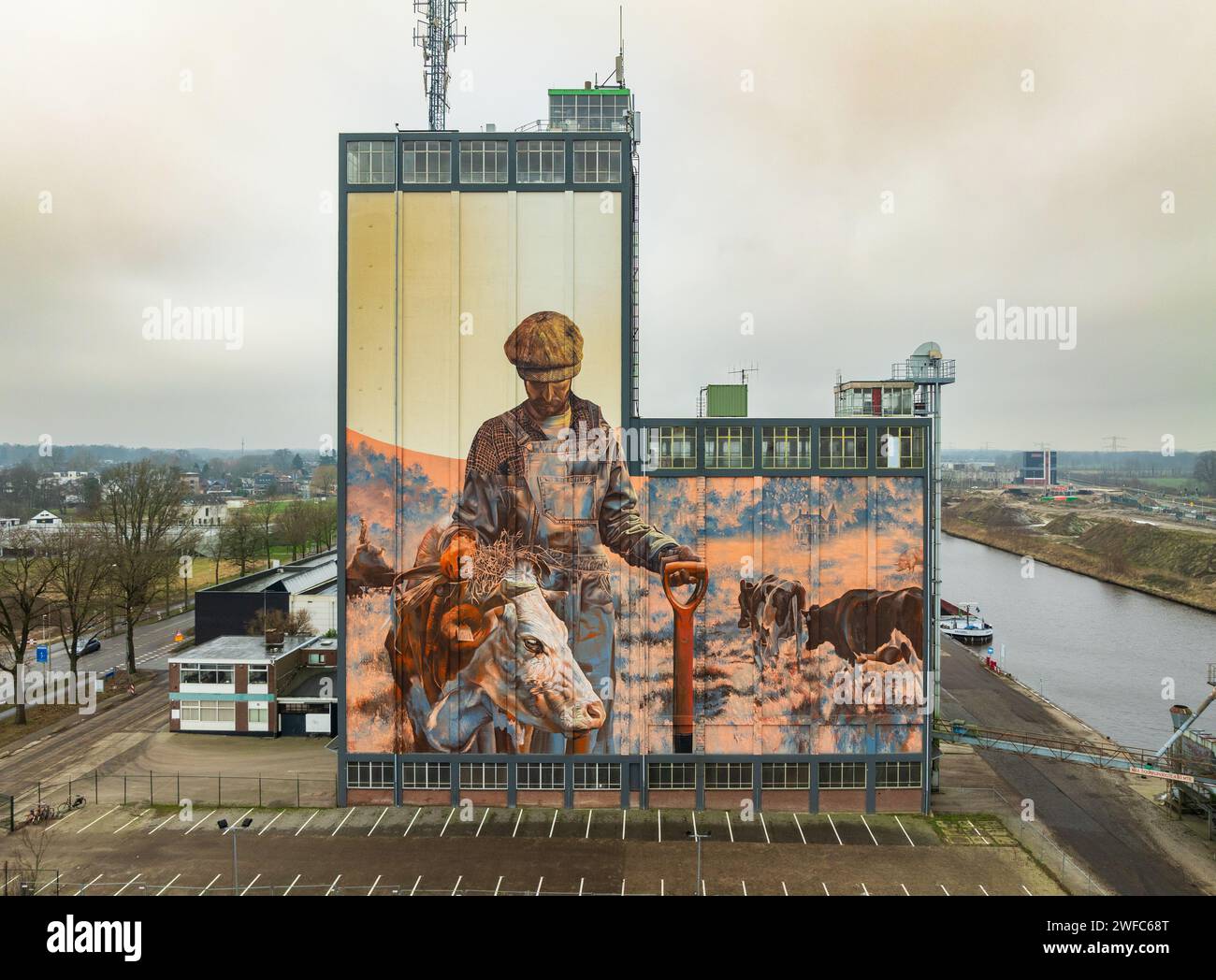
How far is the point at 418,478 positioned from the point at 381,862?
49.6 ft

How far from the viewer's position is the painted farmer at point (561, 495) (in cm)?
3438

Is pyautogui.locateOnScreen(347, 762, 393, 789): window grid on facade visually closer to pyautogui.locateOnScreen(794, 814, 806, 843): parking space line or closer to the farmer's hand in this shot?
the farmer's hand

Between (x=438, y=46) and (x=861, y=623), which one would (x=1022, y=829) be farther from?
(x=438, y=46)

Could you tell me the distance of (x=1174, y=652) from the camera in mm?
72125

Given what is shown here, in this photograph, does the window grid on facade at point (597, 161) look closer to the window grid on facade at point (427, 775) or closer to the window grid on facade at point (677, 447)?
the window grid on facade at point (677, 447)

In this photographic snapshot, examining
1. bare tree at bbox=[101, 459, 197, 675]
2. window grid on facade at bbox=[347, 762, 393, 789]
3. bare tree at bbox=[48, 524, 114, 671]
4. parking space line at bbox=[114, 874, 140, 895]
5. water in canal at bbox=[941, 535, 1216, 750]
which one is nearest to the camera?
parking space line at bbox=[114, 874, 140, 895]

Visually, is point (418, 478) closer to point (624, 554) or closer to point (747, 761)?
point (624, 554)

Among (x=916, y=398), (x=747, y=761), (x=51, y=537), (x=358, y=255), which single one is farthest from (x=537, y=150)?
(x=51, y=537)

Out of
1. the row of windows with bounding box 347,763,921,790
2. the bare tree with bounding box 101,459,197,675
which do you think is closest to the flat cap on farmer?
the row of windows with bounding box 347,763,921,790

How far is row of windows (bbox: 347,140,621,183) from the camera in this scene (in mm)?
34562

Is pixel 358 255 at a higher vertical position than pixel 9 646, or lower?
higher

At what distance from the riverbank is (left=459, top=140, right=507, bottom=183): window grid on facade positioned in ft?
312

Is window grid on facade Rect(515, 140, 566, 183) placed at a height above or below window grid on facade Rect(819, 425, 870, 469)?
above

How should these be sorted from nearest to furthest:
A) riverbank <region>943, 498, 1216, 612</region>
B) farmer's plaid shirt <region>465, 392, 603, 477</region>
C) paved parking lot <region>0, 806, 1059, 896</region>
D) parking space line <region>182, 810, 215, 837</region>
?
paved parking lot <region>0, 806, 1059, 896</region> → parking space line <region>182, 810, 215, 837</region> → farmer's plaid shirt <region>465, 392, 603, 477</region> → riverbank <region>943, 498, 1216, 612</region>
